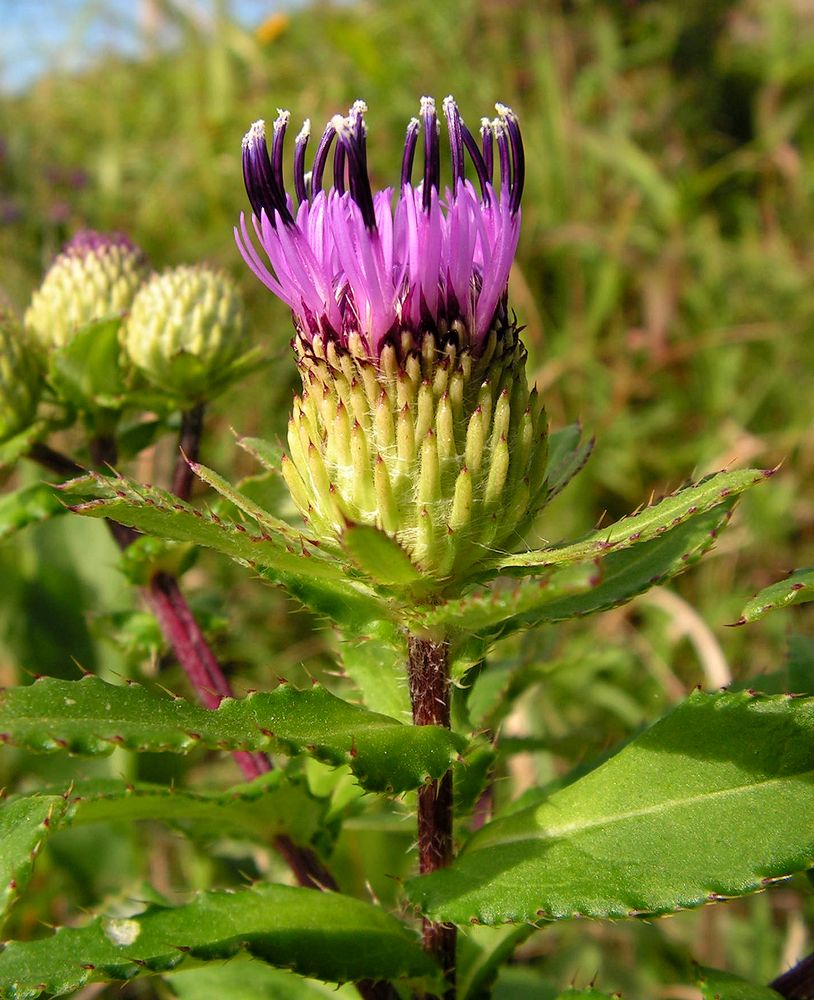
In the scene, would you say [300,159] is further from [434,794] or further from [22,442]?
[434,794]

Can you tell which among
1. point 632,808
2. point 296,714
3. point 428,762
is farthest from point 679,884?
point 296,714

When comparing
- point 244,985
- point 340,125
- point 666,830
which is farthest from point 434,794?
point 340,125

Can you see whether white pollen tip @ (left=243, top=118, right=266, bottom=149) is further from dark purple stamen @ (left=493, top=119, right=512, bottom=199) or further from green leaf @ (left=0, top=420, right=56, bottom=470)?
green leaf @ (left=0, top=420, right=56, bottom=470)

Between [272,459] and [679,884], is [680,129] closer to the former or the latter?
[272,459]

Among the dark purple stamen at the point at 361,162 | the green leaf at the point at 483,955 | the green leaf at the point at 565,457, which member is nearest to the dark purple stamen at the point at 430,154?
the dark purple stamen at the point at 361,162

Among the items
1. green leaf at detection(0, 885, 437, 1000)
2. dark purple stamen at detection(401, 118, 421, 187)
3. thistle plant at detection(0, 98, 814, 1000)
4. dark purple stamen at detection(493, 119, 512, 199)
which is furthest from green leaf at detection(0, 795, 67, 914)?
dark purple stamen at detection(493, 119, 512, 199)
